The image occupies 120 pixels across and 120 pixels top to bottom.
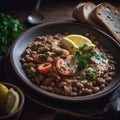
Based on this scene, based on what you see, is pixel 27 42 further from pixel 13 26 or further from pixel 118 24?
pixel 118 24

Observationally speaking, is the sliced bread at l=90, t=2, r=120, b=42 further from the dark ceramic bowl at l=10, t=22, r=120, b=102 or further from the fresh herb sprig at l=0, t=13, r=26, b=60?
the fresh herb sprig at l=0, t=13, r=26, b=60

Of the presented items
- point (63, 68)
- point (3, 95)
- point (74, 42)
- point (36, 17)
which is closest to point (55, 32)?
point (74, 42)

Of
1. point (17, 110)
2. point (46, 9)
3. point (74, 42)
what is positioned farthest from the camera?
point (46, 9)

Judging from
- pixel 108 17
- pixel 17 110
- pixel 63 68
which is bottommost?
pixel 17 110

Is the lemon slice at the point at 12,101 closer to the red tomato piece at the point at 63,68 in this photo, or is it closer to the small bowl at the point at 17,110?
the small bowl at the point at 17,110

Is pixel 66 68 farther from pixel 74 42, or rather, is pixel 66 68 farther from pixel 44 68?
pixel 74 42
